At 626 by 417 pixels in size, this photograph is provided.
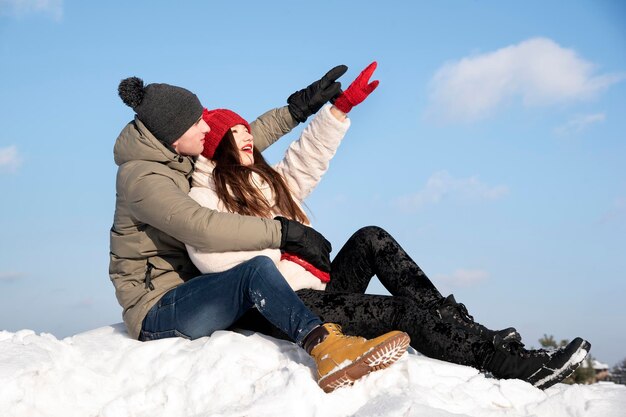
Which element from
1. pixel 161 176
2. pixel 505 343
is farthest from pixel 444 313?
pixel 161 176

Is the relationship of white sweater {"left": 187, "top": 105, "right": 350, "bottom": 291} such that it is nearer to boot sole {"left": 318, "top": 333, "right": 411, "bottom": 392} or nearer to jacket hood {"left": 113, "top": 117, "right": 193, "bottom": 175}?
jacket hood {"left": 113, "top": 117, "right": 193, "bottom": 175}

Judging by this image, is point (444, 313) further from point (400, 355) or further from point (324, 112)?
point (324, 112)

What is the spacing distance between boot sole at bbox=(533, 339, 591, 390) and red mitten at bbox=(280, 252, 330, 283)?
1.46 meters

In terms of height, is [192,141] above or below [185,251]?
above

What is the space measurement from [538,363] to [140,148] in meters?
2.66

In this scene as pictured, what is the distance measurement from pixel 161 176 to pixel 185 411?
4.59 ft

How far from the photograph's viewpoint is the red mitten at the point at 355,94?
5148 millimetres

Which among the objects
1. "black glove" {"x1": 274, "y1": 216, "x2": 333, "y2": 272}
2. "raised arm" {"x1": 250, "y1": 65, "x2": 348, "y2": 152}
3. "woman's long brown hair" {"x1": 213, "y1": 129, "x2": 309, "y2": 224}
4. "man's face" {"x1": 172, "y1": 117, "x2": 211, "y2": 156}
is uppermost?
"raised arm" {"x1": 250, "y1": 65, "x2": 348, "y2": 152}

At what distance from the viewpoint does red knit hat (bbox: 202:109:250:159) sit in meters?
4.65

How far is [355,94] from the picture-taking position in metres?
5.14

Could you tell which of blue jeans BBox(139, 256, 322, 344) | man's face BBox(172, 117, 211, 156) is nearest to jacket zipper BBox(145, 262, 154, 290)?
blue jeans BBox(139, 256, 322, 344)

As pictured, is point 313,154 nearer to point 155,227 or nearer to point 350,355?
point 155,227

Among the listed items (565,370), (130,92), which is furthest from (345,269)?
(130,92)

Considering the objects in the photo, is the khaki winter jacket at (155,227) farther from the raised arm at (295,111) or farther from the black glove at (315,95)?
the black glove at (315,95)
